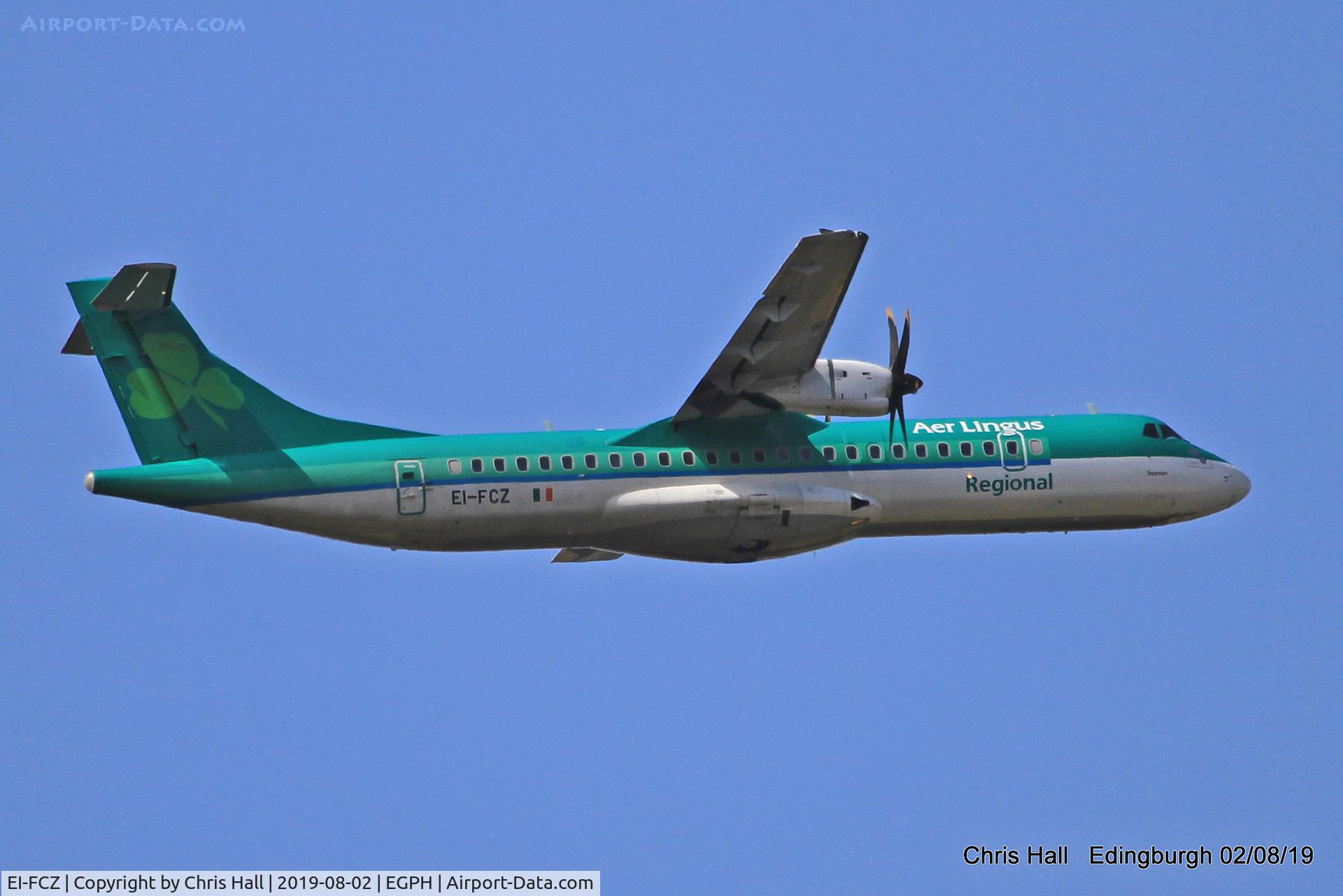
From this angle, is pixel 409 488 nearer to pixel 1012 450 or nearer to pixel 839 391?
pixel 839 391

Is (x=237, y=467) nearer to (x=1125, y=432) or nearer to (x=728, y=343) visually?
(x=728, y=343)

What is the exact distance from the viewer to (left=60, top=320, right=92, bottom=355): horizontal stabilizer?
40562 millimetres

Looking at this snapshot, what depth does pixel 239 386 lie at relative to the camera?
40.8 meters

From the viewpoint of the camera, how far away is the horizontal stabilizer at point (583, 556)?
4500 cm

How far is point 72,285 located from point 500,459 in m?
8.77

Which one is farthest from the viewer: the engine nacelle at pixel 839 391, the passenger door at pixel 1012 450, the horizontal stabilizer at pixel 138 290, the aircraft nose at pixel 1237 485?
the aircraft nose at pixel 1237 485

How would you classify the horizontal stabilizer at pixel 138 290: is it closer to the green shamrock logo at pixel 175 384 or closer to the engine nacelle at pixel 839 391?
the green shamrock logo at pixel 175 384

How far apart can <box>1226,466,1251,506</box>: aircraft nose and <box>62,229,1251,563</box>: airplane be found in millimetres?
1799

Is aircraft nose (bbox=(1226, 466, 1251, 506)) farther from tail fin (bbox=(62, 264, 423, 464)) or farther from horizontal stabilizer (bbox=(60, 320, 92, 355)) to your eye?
horizontal stabilizer (bbox=(60, 320, 92, 355))

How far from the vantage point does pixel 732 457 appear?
42.3 metres

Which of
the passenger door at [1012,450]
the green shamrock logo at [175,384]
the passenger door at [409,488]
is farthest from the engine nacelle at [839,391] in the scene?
the green shamrock logo at [175,384]

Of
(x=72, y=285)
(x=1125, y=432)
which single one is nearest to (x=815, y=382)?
(x=1125, y=432)

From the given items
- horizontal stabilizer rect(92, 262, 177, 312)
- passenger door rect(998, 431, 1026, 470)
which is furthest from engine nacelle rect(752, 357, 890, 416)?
horizontal stabilizer rect(92, 262, 177, 312)

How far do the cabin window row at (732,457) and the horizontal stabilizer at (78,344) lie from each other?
734 cm
